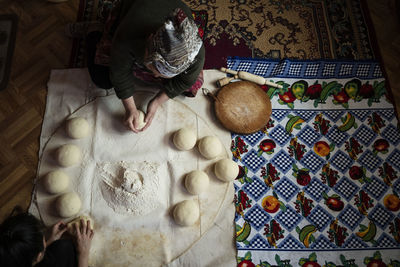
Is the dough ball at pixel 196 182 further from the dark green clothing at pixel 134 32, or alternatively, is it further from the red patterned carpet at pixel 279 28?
the red patterned carpet at pixel 279 28

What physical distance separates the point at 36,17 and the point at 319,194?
1.85 meters

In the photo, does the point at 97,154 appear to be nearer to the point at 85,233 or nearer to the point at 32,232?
the point at 85,233

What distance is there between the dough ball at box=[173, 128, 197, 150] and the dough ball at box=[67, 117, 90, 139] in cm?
43

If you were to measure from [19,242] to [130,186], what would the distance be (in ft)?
1.52

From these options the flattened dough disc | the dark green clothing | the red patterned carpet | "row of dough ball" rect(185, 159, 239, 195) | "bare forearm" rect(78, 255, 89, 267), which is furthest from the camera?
the red patterned carpet

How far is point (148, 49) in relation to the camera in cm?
92

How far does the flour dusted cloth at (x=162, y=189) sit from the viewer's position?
1306 mm

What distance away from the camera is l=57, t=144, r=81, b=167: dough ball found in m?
1.35

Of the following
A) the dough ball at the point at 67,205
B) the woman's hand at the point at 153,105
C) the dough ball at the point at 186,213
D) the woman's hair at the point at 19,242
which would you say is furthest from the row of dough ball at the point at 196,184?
the woman's hair at the point at 19,242

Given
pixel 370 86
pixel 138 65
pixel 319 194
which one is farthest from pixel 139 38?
pixel 370 86

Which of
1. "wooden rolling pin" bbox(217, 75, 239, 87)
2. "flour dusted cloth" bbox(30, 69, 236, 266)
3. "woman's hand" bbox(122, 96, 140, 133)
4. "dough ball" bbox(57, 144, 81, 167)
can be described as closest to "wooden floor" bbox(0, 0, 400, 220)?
"flour dusted cloth" bbox(30, 69, 236, 266)

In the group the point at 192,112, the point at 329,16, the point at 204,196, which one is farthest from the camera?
the point at 329,16

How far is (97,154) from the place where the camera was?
4.62 ft

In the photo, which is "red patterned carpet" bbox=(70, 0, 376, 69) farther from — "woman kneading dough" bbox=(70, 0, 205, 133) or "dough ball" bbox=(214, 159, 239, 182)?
"dough ball" bbox=(214, 159, 239, 182)
